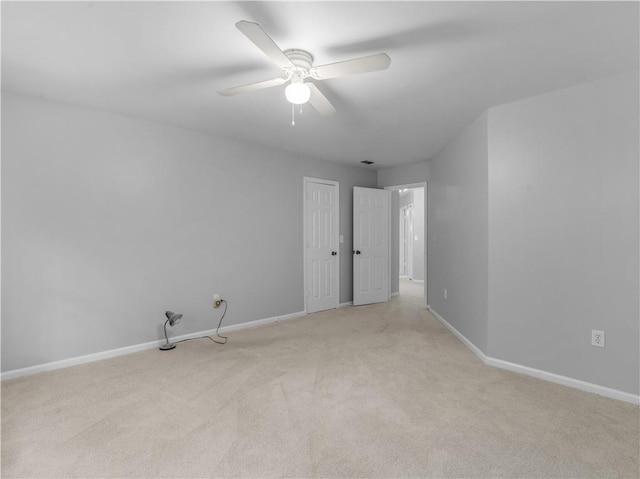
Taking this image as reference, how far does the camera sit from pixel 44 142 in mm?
2908

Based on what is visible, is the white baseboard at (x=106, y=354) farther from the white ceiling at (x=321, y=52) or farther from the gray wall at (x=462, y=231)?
the gray wall at (x=462, y=231)

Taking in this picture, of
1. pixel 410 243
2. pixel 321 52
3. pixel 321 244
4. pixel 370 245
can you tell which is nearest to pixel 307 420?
pixel 321 52

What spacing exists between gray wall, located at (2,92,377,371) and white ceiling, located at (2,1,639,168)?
1.11ft

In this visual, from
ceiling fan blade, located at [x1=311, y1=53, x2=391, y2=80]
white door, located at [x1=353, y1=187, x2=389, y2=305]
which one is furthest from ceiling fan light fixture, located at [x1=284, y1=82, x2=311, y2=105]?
white door, located at [x1=353, y1=187, x2=389, y2=305]

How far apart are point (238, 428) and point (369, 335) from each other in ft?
7.17

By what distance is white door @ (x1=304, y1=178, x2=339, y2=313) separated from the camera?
16.4ft

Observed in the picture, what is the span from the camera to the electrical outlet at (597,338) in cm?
250

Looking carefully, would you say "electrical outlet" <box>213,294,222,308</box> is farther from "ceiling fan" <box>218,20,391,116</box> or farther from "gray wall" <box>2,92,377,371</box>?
"ceiling fan" <box>218,20,391,116</box>

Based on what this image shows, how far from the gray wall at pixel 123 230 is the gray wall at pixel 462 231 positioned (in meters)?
2.16

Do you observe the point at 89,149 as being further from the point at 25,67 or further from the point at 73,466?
the point at 73,466

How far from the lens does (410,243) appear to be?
31.0 feet

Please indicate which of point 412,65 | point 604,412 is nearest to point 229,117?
point 412,65

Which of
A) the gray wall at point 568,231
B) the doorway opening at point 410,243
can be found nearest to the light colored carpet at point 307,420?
the gray wall at point 568,231

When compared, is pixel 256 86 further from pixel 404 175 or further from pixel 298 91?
pixel 404 175
